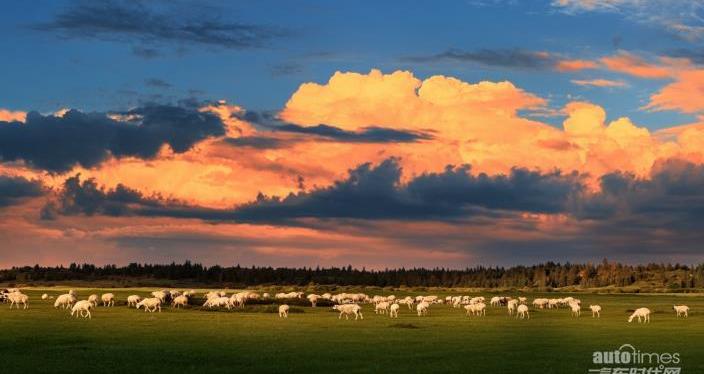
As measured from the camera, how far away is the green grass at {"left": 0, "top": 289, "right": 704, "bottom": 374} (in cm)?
3569

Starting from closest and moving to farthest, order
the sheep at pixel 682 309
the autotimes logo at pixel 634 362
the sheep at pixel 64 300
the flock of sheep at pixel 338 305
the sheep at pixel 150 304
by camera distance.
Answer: the autotimes logo at pixel 634 362 → the flock of sheep at pixel 338 305 → the sheep at pixel 150 304 → the sheep at pixel 682 309 → the sheep at pixel 64 300

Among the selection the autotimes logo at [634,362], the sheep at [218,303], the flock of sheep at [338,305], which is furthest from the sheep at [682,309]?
the sheep at [218,303]

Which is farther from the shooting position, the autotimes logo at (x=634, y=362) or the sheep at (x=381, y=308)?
the sheep at (x=381, y=308)

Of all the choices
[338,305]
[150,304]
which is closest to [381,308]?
[338,305]

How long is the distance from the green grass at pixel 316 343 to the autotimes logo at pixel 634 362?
584mm

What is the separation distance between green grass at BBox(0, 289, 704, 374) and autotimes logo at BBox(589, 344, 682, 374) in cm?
58

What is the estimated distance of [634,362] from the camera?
123 feet

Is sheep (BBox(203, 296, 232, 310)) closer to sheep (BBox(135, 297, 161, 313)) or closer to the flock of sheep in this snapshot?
the flock of sheep

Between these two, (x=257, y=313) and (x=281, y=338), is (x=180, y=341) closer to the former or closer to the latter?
(x=281, y=338)

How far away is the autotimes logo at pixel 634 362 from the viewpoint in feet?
114

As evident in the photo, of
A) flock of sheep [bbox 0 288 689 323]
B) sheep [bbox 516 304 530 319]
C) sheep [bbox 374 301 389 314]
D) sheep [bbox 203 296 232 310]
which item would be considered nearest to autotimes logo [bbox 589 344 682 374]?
flock of sheep [bbox 0 288 689 323]

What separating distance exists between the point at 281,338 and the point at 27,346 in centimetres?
1343

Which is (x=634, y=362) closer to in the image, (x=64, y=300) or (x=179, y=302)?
(x=179, y=302)

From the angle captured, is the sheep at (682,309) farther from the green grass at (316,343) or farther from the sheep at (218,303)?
the sheep at (218,303)
